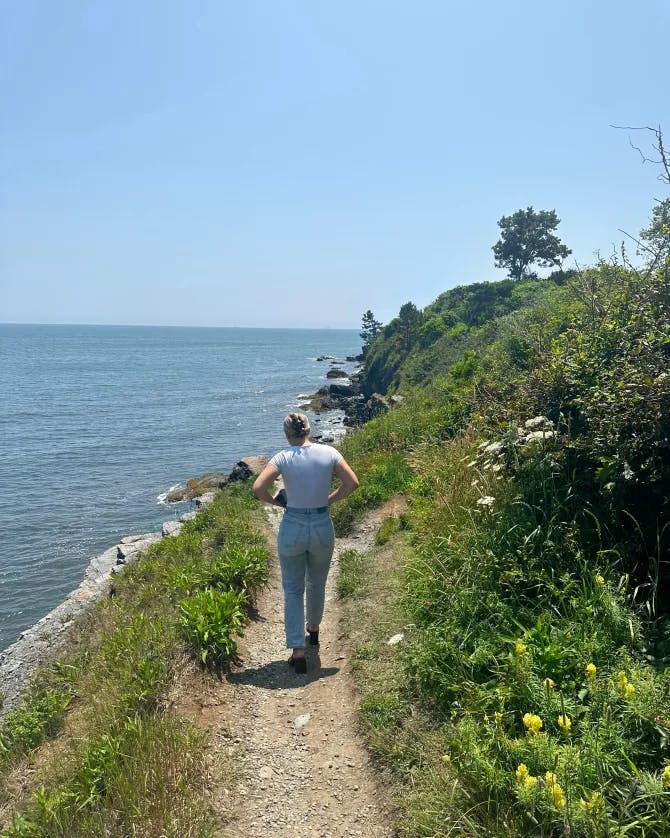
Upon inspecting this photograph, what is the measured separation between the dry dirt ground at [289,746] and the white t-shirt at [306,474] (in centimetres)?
183

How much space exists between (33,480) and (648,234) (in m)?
28.0

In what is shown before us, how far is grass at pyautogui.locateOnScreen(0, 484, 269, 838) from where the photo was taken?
3.73 metres

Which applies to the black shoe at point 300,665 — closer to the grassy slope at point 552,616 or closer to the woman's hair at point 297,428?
the grassy slope at point 552,616

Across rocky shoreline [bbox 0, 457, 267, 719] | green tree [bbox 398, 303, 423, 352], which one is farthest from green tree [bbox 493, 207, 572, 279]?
rocky shoreline [bbox 0, 457, 267, 719]

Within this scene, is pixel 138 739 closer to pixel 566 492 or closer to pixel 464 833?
pixel 464 833

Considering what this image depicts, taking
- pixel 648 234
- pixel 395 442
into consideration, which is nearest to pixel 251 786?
pixel 648 234

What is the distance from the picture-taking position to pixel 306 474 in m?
5.23

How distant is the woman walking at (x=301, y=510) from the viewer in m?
5.25

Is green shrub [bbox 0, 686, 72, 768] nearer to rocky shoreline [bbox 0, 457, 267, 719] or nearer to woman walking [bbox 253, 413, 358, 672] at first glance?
rocky shoreline [bbox 0, 457, 267, 719]

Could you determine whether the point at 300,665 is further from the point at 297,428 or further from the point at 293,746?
the point at 297,428

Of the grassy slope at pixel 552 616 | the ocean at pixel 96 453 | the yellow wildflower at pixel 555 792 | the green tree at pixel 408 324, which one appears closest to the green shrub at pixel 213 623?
the grassy slope at pixel 552 616

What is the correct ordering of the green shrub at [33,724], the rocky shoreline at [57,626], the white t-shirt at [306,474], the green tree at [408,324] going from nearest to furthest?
1. the white t-shirt at [306,474]
2. the green shrub at [33,724]
3. the rocky shoreline at [57,626]
4. the green tree at [408,324]

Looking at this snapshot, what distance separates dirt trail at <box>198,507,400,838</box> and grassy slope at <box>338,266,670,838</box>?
0.94ft

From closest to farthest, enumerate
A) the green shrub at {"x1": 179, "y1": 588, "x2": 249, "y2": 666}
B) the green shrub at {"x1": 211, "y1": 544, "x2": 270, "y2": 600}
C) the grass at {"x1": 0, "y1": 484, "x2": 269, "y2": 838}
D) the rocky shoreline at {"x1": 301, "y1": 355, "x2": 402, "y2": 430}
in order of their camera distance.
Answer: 1. the grass at {"x1": 0, "y1": 484, "x2": 269, "y2": 838}
2. the green shrub at {"x1": 179, "y1": 588, "x2": 249, "y2": 666}
3. the green shrub at {"x1": 211, "y1": 544, "x2": 270, "y2": 600}
4. the rocky shoreline at {"x1": 301, "y1": 355, "x2": 402, "y2": 430}
